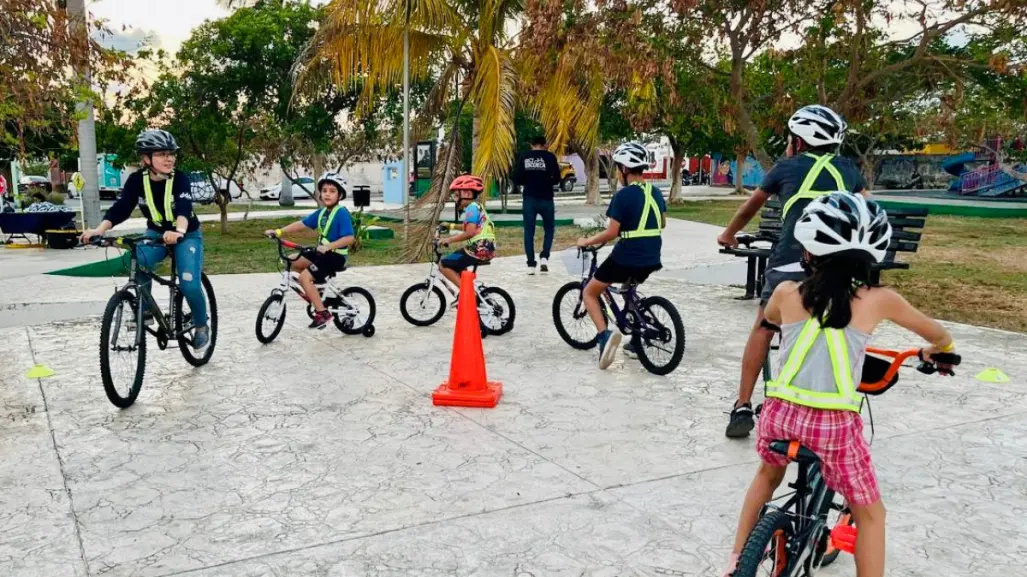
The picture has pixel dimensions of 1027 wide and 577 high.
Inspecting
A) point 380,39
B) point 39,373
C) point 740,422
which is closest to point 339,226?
point 39,373

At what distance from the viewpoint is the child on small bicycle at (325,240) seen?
7.55 m

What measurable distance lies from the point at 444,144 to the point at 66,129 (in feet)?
24.6

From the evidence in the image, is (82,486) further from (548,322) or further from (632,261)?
(548,322)

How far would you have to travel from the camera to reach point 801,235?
286 centimetres

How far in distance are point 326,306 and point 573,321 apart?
2.23 meters

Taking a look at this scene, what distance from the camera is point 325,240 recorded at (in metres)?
7.70

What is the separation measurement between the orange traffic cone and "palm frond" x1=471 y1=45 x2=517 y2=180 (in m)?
8.03

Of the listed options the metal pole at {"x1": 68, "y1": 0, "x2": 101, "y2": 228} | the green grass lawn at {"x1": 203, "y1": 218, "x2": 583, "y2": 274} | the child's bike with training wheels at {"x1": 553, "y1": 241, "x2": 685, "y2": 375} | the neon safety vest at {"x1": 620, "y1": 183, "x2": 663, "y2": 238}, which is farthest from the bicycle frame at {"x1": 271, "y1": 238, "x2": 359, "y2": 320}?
the metal pole at {"x1": 68, "y1": 0, "x2": 101, "y2": 228}

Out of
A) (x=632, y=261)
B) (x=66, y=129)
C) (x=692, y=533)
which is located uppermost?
(x=66, y=129)

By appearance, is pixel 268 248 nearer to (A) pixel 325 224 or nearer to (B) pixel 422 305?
(B) pixel 422 305

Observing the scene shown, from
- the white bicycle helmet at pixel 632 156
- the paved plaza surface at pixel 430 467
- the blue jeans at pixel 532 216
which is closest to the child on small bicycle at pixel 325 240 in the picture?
the paved plaza surface at pixel 430 467

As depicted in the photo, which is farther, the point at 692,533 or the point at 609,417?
the point at 609,417

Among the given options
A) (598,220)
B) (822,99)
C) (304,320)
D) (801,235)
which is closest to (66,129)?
(304,320)

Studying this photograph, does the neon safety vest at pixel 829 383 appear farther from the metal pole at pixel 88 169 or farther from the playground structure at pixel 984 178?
the playground structure at pixel 984 178
